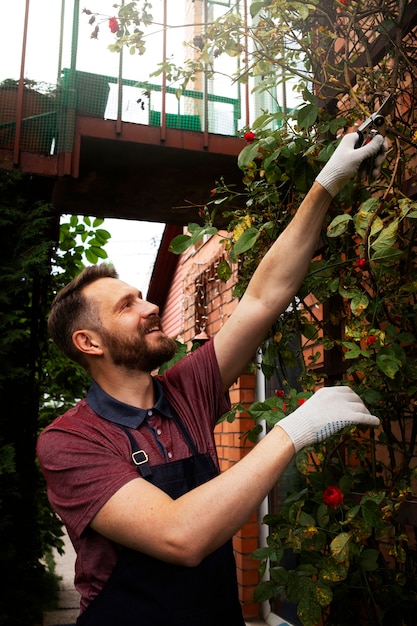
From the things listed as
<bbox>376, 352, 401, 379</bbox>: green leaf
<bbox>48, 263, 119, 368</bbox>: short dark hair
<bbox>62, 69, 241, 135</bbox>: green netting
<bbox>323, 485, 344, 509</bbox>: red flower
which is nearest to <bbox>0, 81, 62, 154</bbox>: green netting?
<bbox>62, 69, 241, 135</bbox>: green netting

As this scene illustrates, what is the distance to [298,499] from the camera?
5.58ft

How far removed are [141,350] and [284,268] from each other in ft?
1.71

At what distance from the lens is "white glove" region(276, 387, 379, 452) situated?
50.2 inches

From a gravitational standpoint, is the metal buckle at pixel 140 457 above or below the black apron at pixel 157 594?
above

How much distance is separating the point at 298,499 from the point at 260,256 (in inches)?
33.8

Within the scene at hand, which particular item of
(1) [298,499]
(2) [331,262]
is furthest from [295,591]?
(2) [331,262]

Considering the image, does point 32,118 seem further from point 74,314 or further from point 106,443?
point 106,443

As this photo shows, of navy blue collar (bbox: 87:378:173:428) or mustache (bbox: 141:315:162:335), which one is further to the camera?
mustache (bbox: 141:315:162:335)

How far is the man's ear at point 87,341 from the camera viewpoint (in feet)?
6.02

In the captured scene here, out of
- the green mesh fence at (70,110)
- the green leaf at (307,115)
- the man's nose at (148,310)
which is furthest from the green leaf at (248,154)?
the green mesh fence at (70,110)

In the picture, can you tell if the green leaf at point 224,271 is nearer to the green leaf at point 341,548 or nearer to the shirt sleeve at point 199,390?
the shirt sleeve at point 199,390

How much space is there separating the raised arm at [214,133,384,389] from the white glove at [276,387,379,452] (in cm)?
45

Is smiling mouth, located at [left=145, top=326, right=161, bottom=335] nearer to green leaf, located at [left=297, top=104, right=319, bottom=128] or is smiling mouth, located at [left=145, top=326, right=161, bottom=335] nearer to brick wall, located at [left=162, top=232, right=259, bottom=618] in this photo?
green leaf, located at [left=297, top=104, right=319, bottom=128]

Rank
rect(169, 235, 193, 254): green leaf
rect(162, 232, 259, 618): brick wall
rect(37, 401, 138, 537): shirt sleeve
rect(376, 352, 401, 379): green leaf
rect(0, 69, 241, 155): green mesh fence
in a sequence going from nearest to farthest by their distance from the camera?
rect(37, 401, 138, 537): shirt sleeve < rect(376, 352, 401, 379): green leaf < rect(169, 235, 193, 254): green leaf < rect(0, 69, 241, 155): green mesh fence < rect(162, 232, 259, 618): brick wall
